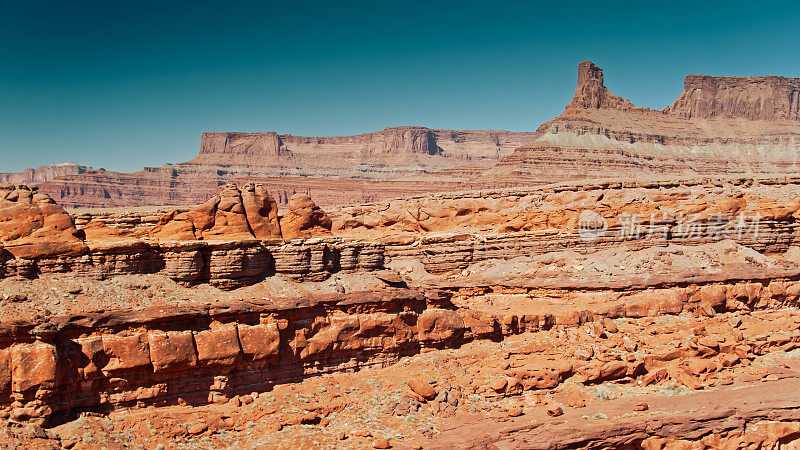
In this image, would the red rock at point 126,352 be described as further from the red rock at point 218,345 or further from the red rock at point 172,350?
the red rock at point 218,345

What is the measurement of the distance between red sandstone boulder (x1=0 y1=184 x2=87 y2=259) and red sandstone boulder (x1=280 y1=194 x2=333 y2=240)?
22.3 ft

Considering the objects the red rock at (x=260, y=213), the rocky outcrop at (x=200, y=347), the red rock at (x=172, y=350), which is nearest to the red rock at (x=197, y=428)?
the rocky outcrop at (x=200, y=347)

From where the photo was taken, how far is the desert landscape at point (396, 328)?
12.5m

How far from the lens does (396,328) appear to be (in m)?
15.9

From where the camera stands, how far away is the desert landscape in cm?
1247

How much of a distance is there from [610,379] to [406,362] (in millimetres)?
5957

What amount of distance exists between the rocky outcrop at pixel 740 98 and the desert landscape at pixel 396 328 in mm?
86223

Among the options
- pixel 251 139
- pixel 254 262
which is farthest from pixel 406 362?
pixel 251 139

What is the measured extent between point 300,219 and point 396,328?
6902mm

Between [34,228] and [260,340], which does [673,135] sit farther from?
[34,228]

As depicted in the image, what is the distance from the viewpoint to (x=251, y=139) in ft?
520

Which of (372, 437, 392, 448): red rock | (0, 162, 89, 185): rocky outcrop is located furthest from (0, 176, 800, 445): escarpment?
(0, 162, 89, 185): rocky outcrop

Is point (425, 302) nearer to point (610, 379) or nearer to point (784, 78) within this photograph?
point (610, 379)

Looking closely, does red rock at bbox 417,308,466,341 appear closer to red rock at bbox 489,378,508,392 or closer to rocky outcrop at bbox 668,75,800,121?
red rock at bbox 489,378,508,392
